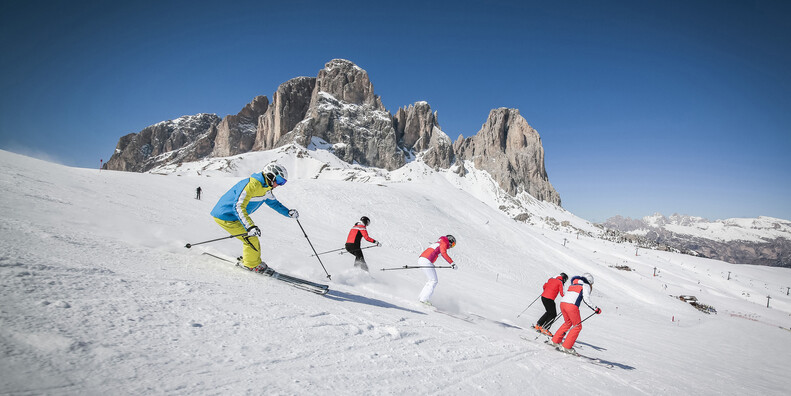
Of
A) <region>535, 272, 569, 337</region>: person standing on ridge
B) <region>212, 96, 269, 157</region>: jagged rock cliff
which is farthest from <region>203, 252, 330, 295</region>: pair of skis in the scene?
<region>212, 96, 269, 157</region>: jagged rock cliff

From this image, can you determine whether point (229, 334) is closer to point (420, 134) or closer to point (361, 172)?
point (361, 172)

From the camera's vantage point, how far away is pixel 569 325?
731 cm

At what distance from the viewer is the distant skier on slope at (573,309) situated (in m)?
6.84

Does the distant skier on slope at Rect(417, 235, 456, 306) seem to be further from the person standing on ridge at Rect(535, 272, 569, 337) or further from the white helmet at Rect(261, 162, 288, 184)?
the white helmet at Rect(261, 162, 288, 184)

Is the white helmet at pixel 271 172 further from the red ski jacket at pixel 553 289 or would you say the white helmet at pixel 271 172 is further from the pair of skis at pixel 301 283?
the red ski jacket at pixel 553 289

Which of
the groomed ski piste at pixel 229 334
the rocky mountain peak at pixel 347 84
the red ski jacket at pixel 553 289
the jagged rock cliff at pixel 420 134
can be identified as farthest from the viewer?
the jagged rock cliff at pixel 420 134

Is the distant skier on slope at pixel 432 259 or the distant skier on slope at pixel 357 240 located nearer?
the distant skier on slope at pixel 432 259

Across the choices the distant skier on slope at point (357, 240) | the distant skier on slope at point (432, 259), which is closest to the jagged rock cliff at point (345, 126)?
the distant skier on slope at point (357, 240)

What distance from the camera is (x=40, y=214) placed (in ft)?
21.5

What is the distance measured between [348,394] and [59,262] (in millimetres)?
4086

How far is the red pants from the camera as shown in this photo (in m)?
6.79

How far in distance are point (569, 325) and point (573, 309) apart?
0.39 metres

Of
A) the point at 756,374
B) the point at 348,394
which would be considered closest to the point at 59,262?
the point at 348,394

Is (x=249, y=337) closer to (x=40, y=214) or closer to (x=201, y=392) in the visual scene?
(x=201, y=392)
